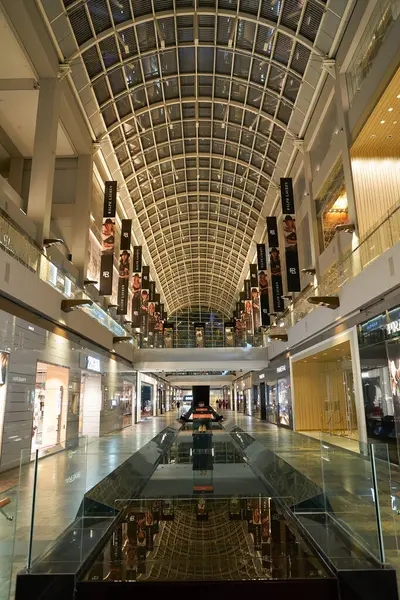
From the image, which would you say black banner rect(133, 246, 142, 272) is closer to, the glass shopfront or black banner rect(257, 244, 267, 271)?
black banner rect(257, 244, 267, 271)

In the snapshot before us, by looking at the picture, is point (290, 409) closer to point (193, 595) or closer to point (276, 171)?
point (276, 171)

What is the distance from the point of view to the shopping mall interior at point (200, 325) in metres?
4.38

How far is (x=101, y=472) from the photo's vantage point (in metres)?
7.30

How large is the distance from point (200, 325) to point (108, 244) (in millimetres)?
12724

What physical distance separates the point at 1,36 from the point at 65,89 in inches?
156

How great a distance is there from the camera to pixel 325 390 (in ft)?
68.9

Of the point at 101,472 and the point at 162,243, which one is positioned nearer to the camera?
the point at 101,472

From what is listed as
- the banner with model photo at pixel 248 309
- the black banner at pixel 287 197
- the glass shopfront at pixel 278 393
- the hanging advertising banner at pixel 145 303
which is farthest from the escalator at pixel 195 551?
the banner with model photo at pixel 248 309

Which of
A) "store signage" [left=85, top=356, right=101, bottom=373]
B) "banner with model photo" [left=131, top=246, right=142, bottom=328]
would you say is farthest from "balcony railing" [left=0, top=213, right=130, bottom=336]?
"banner with model photo" [left=131, top=246, right=142, bottom=328]

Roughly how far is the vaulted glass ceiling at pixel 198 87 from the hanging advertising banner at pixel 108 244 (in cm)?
464

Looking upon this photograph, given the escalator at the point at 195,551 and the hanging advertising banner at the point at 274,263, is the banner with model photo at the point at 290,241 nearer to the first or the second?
the hanging advertising banner at the point at 274,263

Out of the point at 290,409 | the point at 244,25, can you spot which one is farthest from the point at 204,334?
the point at 244,25

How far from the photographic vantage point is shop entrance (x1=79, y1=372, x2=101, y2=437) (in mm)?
18084

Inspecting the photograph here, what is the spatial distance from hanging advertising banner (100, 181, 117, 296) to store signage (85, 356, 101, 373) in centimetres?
304
